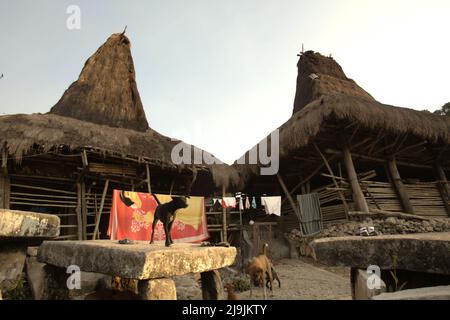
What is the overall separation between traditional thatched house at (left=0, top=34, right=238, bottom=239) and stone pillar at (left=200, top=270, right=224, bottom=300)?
670 cm

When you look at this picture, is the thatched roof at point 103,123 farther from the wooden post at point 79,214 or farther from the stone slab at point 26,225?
the stone slab at point 26,225

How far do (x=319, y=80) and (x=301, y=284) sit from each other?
9.10 metres

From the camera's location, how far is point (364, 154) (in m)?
10.7

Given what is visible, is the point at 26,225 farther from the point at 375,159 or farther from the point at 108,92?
the point at 108,92

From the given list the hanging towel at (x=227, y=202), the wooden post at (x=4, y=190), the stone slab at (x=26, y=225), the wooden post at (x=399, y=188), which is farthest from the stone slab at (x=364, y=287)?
the wooden post at (x=399, y=188)

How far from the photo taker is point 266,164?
1218 cm

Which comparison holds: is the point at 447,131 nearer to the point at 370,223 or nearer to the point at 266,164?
the point at 370,223

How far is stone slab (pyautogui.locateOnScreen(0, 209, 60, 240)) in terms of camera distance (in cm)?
219

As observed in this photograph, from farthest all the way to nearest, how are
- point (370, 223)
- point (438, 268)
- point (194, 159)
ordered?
point (194, 159), point (370, 223), point (438, 268)

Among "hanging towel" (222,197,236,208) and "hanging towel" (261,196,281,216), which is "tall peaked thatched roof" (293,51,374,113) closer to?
"hanging towel" (261,196,281,216)

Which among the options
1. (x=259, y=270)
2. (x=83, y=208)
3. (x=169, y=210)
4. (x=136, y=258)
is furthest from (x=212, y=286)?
(x=83, y=208)

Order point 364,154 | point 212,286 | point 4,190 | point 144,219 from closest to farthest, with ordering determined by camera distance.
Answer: point 212,286
point 4,190
point 144,219
point 364,154
